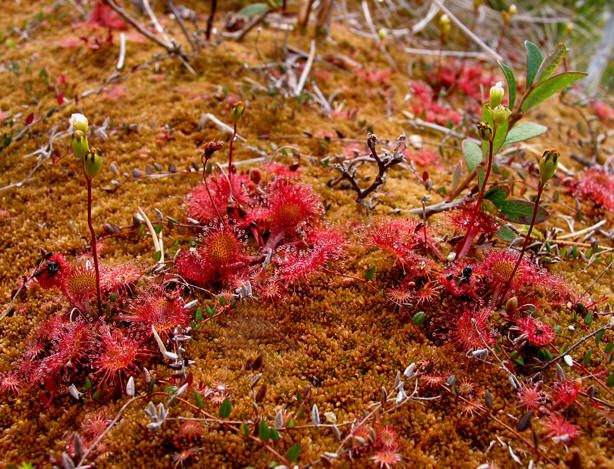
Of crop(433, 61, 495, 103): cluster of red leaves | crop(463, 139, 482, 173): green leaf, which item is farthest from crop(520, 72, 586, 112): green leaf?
crop(433, 61, 495, 103): cluster of red leaves

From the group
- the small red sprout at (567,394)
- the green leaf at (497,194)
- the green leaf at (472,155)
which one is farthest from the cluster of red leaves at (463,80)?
the small red sprout at (567,394)

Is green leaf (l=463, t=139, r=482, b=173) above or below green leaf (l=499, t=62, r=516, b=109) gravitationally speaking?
below

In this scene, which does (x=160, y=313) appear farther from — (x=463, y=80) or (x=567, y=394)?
(x=463, y=80)

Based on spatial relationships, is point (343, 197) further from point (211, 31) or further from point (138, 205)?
point (211, 31)

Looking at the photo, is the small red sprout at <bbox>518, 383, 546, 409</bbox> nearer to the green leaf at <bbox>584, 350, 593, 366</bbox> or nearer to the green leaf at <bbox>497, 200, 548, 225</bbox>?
the green leaf at <bbox>584, 350, 593, 366</bbox>

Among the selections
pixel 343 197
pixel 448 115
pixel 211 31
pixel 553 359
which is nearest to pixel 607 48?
pixel 448 115

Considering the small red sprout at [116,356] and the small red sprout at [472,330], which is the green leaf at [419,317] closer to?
the small red sprout at [472,330]
